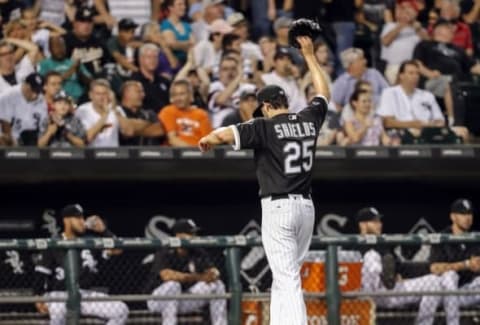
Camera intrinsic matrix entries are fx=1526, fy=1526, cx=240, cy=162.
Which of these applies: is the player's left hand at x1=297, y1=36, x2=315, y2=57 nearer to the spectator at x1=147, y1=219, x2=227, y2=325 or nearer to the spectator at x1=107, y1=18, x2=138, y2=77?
the spectator at x1=147, y1=219, x2=227, y2=325

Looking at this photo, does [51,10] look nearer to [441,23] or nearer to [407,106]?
[407,106]

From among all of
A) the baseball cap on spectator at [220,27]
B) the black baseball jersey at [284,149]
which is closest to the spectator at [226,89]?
the baseball cap on spectator at [220,27]

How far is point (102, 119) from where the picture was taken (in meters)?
13.4

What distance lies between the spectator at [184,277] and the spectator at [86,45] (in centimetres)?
323

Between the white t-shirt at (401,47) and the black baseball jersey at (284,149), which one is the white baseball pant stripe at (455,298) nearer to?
Result: the black baseball jersey at (284,149)

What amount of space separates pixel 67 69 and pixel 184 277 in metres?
3.25

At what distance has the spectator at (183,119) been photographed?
1371 cm

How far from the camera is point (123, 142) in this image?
44.8 ft

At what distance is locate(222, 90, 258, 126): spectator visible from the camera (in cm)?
1377

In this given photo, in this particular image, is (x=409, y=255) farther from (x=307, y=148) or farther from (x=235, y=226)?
(x=307, y=148)

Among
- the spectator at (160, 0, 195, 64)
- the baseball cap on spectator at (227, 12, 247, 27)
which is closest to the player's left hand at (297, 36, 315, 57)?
the spectator at (160, 0, 195, 64)

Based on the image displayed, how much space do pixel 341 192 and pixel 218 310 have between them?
9.64 ft

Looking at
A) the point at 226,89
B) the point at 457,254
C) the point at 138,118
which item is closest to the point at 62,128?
the point at 138,118

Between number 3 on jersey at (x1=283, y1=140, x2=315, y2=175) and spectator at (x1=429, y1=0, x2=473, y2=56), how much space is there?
7185mm
